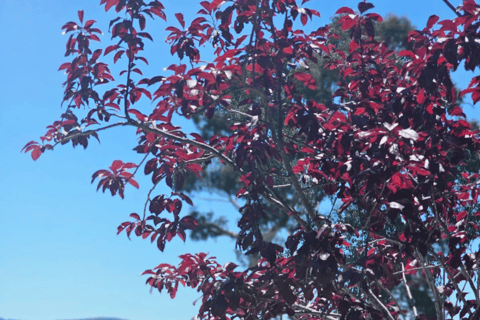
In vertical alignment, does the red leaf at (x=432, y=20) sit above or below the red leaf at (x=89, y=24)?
below

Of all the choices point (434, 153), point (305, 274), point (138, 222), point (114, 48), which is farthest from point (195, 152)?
point (434, 153)

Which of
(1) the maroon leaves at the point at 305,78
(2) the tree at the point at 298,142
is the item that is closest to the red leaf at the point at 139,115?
(2) the tree at the point at 298,142

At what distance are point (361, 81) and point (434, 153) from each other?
688 millimetres

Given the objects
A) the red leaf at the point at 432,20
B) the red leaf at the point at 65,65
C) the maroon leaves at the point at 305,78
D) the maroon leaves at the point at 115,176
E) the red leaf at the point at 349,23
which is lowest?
the maroon leaves at the point at 115,176

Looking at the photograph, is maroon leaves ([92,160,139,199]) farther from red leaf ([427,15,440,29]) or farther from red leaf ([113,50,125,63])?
red leaf ([427,15,440,29])

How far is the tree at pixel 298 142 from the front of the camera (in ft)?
7.93

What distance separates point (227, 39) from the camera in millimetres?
3004

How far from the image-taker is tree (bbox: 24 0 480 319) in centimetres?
242

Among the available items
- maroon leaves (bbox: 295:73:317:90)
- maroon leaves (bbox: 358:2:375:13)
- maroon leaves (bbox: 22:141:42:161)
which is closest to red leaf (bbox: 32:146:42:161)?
maroon leaves (bbox: 22:141:42:161)

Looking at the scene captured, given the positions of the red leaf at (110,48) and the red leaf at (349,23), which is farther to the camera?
the red leaf at (110,48)

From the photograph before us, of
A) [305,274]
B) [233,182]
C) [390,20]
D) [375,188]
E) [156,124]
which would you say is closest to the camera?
[375,188]

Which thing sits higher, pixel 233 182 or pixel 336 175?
pixel 233 182

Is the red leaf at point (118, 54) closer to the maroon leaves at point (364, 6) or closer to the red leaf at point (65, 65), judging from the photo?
the red leaf at point (65, 65)

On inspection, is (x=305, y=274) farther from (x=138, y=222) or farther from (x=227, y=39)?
(x=227, y=39)
